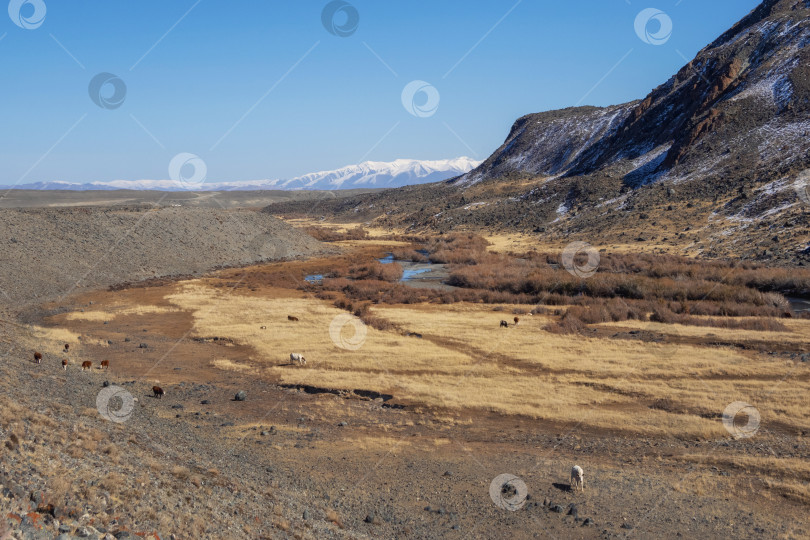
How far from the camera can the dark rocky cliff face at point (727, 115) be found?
7406 centimetres

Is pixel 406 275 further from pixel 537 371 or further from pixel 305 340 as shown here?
pixel 537 371

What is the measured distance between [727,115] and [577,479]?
8678 cm

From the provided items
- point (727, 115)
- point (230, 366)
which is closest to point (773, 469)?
point (230, 366)

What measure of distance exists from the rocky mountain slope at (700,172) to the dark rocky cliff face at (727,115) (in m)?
0.22

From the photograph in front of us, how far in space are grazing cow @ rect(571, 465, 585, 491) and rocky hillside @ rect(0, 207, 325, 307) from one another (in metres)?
41.4

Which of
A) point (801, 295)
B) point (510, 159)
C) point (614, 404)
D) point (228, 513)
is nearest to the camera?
point (228, 513)

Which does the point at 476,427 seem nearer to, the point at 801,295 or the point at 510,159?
the point at 801,295

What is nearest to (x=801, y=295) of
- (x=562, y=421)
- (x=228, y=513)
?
(x=562, y=421)

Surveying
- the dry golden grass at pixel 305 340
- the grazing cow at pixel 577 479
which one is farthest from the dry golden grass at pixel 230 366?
the grazing cow at pixel 577 479

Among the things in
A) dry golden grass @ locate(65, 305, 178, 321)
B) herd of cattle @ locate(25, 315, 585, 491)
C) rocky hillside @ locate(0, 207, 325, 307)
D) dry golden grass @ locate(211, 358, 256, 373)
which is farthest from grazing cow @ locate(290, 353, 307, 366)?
rocky hillside @ locate(0, 207, 325, 307)

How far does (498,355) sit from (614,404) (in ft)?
26.0

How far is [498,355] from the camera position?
27.6 meters

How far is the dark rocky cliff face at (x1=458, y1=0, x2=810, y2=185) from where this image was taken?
74.1 metres

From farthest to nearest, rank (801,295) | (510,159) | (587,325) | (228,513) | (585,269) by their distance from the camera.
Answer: (510,159), (585,269), (801,295), (587,325), (228,513)
